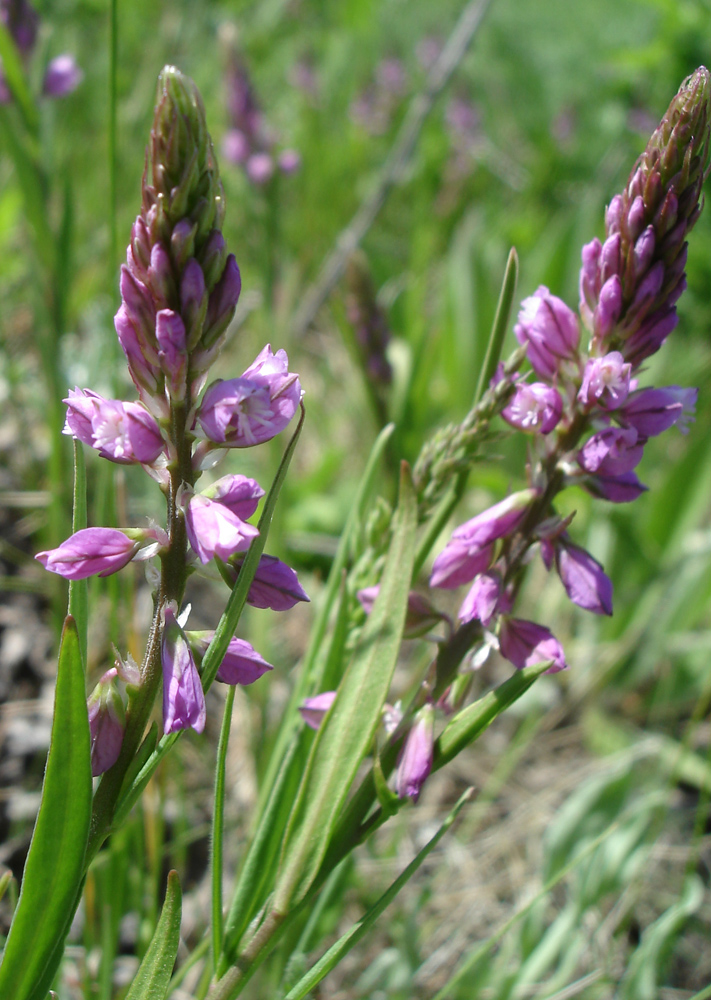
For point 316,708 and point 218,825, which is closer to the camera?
point 218,825

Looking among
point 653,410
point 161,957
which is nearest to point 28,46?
point 653,410

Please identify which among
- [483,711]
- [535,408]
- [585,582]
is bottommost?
[483,711]

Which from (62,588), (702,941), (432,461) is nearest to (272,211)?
(62,588)

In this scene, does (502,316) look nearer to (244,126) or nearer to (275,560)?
(275,560)

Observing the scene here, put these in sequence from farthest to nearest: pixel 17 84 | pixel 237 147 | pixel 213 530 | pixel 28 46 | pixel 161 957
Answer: pixel 237 147 < pixel 28 46 < pixel 17 84 < pixel 161 957 < pixel 213 530

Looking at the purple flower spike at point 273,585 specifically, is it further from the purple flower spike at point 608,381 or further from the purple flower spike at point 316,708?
the purple flower spike at point 608,381

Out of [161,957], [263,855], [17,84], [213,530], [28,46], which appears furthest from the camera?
[28,46]

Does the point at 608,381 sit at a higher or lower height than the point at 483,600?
higher
